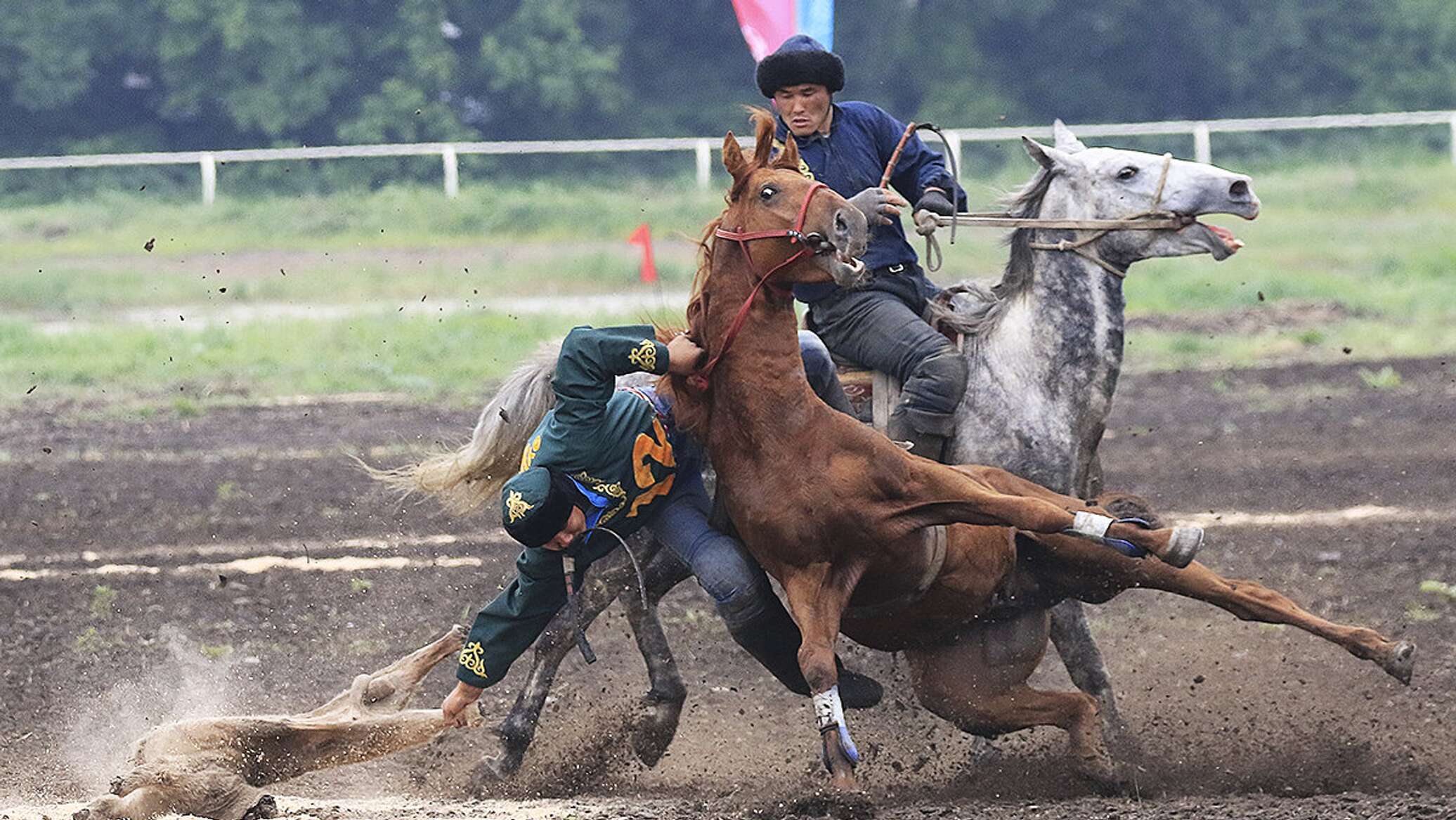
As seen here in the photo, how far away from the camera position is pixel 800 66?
6660 millimetres

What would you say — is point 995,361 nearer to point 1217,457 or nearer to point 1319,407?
point 1217,457

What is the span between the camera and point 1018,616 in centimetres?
641

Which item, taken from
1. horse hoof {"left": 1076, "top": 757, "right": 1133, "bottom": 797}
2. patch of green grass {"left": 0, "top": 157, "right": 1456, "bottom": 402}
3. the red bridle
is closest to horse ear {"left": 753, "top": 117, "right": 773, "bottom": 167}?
the red bridle

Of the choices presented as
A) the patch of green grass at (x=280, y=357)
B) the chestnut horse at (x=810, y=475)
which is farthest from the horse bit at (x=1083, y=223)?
the patch of green grass at (x=280, y=357)

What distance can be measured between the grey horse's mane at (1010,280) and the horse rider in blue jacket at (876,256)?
116mm

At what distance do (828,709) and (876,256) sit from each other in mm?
1970

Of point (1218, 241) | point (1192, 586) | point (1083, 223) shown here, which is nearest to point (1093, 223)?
point (1083, 223)

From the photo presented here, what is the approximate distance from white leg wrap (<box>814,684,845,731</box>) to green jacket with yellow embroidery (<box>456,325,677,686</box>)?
960 mm

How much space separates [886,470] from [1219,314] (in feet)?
42.1

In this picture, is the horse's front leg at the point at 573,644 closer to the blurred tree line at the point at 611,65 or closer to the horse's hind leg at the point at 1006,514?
the horse's hind leg at the point at 1006,514

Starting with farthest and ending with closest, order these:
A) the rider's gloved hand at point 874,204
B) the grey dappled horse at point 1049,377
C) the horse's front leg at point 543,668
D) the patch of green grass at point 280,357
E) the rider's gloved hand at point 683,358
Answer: the patch of green grass at point 280,357 → the horse's front leg at point 543,668 → the grey dappled horse at point 1049,377 → the rider's gloved hand at point 874,204 → the rider's gloved hand at point 683,358

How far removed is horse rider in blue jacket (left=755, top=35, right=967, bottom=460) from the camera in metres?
6.68

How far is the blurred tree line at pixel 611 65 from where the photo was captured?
1184 inches

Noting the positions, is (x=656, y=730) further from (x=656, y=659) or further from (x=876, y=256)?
(x=876, y=256)
